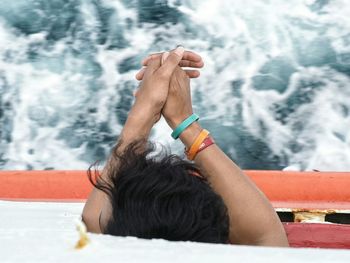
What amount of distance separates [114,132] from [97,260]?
2038mm

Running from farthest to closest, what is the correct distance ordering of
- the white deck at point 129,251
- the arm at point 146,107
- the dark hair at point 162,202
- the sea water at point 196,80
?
the sea water at point 196,80
the arm at point 146,107
the dark hair at point 162,202
the white deck at point 129,251

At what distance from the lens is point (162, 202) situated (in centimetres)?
82

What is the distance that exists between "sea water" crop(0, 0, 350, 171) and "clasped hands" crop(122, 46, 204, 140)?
1377 mm

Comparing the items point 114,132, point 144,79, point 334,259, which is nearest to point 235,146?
point 114,132

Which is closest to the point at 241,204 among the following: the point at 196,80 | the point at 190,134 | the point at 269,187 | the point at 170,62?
the point at 190,134

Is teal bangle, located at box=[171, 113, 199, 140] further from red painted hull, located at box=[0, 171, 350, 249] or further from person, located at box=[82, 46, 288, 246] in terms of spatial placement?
red painted hull, located at box=[0, 171, 350, 249]

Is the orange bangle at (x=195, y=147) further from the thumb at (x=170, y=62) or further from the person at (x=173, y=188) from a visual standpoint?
the thumb at (x=170, y=62)

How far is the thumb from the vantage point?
1.07 meters

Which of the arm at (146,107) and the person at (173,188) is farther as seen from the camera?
Answer: the arm at (146,107)

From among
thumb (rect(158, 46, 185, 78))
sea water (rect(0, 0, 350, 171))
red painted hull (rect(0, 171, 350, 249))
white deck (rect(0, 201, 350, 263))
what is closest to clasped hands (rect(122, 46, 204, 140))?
thumb (rect(158, 46, 185, 78))

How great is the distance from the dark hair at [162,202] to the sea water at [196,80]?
1.58m

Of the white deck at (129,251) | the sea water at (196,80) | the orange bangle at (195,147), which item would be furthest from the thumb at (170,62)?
the sea water at (196,80)

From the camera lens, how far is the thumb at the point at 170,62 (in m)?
1.07

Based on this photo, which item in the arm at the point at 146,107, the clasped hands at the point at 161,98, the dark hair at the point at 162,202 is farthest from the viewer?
the clasped hands at the point at 161,98
